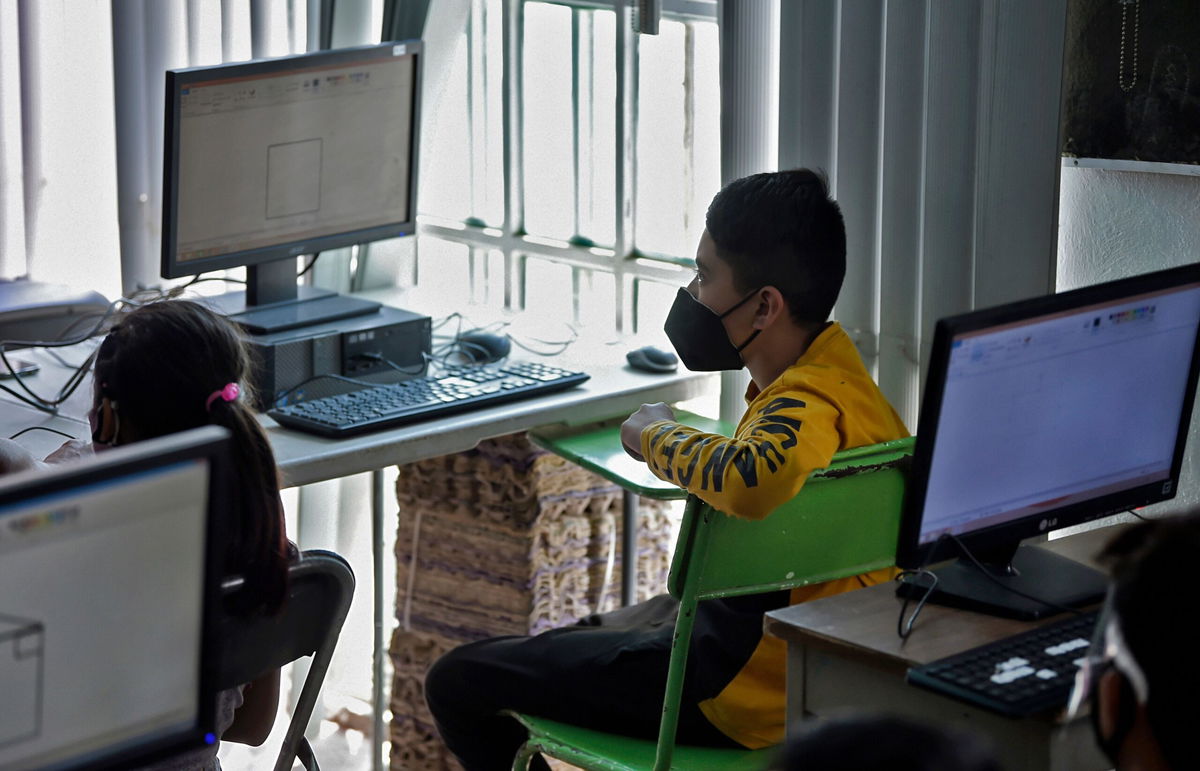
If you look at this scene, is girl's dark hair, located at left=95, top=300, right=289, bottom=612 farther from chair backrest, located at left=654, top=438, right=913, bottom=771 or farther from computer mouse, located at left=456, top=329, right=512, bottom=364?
computer mouse, located at left=456, top=329, right=512, bottom=364

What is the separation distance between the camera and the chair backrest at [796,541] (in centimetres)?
180

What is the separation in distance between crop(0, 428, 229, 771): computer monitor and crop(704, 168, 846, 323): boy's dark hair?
1.03m

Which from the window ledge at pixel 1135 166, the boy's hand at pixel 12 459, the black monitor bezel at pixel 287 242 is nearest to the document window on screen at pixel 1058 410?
the window ledge at pixel 1135 166

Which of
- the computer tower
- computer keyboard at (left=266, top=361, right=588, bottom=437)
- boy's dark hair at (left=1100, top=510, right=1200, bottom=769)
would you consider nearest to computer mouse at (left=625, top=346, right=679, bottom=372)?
computer keyboard at (left=266, top=361, right=588, bottom=437)

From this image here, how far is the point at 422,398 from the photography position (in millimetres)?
2533

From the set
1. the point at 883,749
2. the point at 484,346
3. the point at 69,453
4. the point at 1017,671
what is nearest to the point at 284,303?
the point at 484,346

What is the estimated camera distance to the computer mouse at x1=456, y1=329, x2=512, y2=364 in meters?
2.83

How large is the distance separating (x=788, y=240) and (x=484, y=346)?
2.84 ft

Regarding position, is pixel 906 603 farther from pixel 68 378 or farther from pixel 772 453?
pixel 68 378

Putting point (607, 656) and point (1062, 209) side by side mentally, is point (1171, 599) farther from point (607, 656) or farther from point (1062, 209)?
point (1062, 209)

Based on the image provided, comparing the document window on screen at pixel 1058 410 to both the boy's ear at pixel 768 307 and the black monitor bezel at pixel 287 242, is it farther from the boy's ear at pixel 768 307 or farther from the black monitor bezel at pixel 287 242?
the black monitor bezel at pixel 287 242

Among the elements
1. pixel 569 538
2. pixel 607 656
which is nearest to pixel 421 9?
pixel 569 538

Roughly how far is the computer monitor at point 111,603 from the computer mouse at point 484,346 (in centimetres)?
157

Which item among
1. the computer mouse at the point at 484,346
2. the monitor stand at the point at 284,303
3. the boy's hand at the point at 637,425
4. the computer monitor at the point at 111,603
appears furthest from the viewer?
the computer mouse at the point at 484,346
